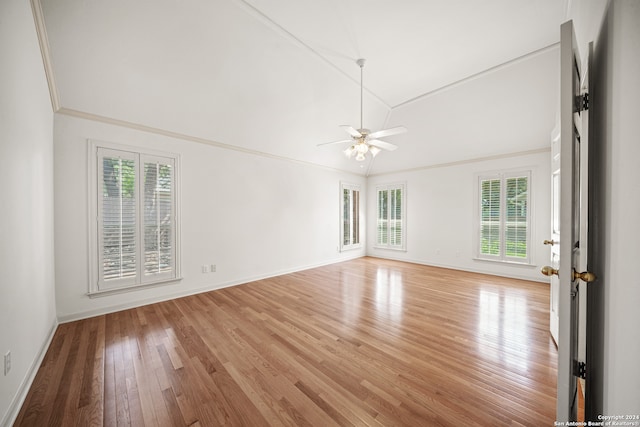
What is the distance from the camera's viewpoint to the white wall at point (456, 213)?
15.2ft

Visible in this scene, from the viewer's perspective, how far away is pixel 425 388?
1746mm

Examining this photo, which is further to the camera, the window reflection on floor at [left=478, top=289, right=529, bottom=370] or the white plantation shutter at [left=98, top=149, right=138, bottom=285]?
the white plantation shutter at [left=98, top=149, right=138, bottom=285]

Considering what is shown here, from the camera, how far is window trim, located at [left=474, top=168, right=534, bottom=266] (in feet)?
15.5

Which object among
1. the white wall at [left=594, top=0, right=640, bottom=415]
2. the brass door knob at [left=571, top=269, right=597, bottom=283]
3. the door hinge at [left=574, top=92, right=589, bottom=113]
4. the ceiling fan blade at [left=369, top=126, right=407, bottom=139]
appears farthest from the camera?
the ceiling fan blade at [left=369, top=126, right=407, bottom=139]

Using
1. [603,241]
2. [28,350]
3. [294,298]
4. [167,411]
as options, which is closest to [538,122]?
[603,241]

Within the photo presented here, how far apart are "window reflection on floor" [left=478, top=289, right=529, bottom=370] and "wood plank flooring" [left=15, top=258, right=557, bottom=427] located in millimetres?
18

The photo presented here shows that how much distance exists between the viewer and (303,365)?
2014 mm

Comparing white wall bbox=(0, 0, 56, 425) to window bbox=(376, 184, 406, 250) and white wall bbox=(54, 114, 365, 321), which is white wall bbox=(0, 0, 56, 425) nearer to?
white wall bbox=(54, 114, 365, 321)

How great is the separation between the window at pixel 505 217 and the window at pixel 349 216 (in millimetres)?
3190

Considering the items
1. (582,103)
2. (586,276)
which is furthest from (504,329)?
(582,103)

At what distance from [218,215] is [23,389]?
2.86 metres

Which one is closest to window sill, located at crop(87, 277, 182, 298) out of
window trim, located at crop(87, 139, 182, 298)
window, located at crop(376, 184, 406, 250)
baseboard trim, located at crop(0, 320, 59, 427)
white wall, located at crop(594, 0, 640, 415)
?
window trim, located at crop(87, 139, 182, 298)

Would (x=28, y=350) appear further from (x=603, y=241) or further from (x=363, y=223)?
(x=363, y=223)

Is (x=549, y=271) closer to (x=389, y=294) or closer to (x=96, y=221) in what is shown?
(x=389, y=294)
